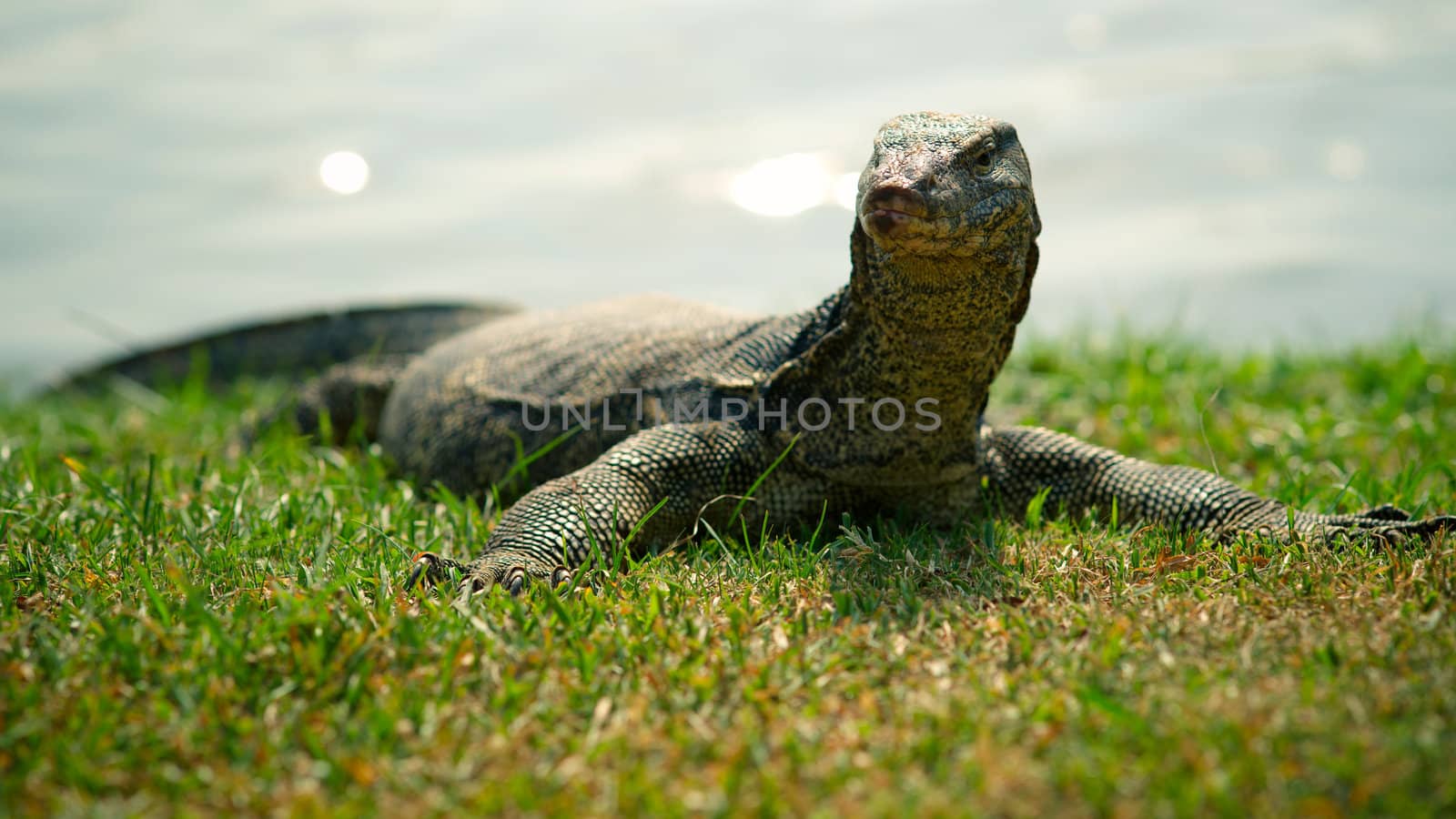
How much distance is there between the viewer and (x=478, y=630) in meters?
2.79

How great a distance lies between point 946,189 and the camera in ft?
10.2

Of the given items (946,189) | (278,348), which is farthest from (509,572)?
(278,348)

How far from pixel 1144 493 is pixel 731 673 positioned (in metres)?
2.08

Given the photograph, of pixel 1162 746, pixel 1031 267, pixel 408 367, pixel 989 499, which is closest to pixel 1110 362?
pixel 989 499

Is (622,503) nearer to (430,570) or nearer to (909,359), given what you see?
(430,570)

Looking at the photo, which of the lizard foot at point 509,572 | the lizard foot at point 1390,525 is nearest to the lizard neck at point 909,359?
the lizard foot at point 509,572

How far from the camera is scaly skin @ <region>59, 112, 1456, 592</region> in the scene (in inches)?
129

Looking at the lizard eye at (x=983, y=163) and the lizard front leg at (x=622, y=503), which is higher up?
the lizard eye at (x=983, y=163)

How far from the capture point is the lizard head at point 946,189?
3.05 metres

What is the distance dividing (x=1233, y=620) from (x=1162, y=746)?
2.66 ft

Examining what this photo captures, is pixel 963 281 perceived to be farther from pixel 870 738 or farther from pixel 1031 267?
pixel 870 738

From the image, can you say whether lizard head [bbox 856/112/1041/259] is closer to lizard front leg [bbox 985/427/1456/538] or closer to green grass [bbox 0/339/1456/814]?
green grass [bbox 0/339/1456/814]

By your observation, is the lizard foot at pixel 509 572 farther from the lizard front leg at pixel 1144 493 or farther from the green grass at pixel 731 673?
the lizard front leg at pixel 1144 493

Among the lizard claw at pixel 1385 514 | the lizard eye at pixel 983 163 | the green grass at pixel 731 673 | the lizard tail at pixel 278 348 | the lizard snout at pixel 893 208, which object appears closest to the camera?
the green grass at pixel 731 673
